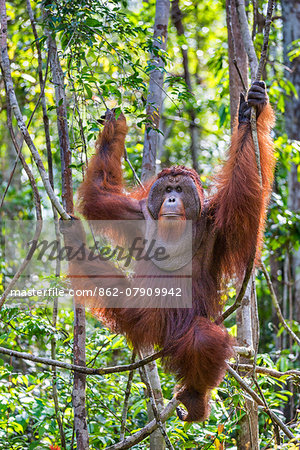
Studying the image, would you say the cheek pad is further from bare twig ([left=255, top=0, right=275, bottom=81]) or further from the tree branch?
bare twig ([left=255, top=0, right=275, bottom=81])

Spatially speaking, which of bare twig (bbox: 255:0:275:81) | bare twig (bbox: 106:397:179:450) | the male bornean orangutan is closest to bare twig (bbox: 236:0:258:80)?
the male bornean orangutan

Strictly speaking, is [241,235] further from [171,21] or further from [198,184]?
[171,21]

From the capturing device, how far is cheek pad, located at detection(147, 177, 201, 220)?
3.56 metres

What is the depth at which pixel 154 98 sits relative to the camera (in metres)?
4.63

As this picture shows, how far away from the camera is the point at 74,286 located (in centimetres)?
397

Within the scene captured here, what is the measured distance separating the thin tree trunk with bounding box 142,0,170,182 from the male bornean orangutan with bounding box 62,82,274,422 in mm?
369

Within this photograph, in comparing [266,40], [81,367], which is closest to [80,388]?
[81,367]

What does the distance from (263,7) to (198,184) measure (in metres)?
5.22

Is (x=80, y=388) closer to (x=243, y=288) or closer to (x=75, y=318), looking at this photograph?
(x=75, y=318)

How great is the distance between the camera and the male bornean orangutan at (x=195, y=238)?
328 cm

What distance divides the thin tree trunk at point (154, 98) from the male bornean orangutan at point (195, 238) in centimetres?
37

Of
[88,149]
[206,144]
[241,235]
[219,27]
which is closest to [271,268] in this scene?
[206,144]

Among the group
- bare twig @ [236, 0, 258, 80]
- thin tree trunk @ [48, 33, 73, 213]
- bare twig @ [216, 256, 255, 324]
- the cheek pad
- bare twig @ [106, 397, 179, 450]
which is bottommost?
bare twig @ [106, 397, 179, 450]

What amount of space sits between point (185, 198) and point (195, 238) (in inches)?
10.5
